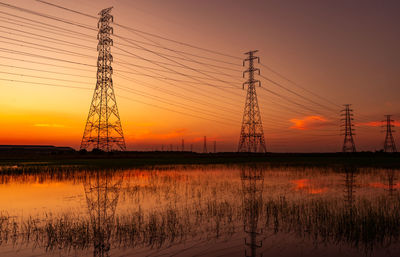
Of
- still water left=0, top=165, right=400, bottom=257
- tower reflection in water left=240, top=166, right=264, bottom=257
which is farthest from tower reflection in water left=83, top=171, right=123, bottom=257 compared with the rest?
tower reflection in water left=240, top=166, right=264, bottom=257

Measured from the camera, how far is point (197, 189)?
24.7 metres

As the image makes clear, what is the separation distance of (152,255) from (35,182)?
75.9 ft

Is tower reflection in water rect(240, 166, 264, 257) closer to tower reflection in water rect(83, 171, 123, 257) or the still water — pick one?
the still water

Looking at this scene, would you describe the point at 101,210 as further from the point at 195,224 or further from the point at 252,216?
the point at 252,216

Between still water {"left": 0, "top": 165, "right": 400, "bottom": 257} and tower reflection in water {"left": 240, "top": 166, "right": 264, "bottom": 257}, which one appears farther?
tower reflection in water {"left": 240, "top": 166, "right": 264, "bottom": 257}

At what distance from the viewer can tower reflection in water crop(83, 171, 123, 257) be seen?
10867 millimetres

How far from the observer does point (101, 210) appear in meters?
16.7

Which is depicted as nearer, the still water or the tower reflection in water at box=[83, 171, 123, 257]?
the still water

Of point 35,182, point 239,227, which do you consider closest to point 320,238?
point 239,227

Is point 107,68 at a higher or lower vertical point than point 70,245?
higher

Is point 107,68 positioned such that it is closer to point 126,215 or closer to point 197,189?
point 197,189

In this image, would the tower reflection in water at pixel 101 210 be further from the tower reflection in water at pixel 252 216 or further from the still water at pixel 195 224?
the tower reflection in water at pixel 252 216

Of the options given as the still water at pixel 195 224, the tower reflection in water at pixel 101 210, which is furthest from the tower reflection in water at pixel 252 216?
the tower reflection in water at pixel 101 210

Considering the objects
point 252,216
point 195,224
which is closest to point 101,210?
point 195,224
